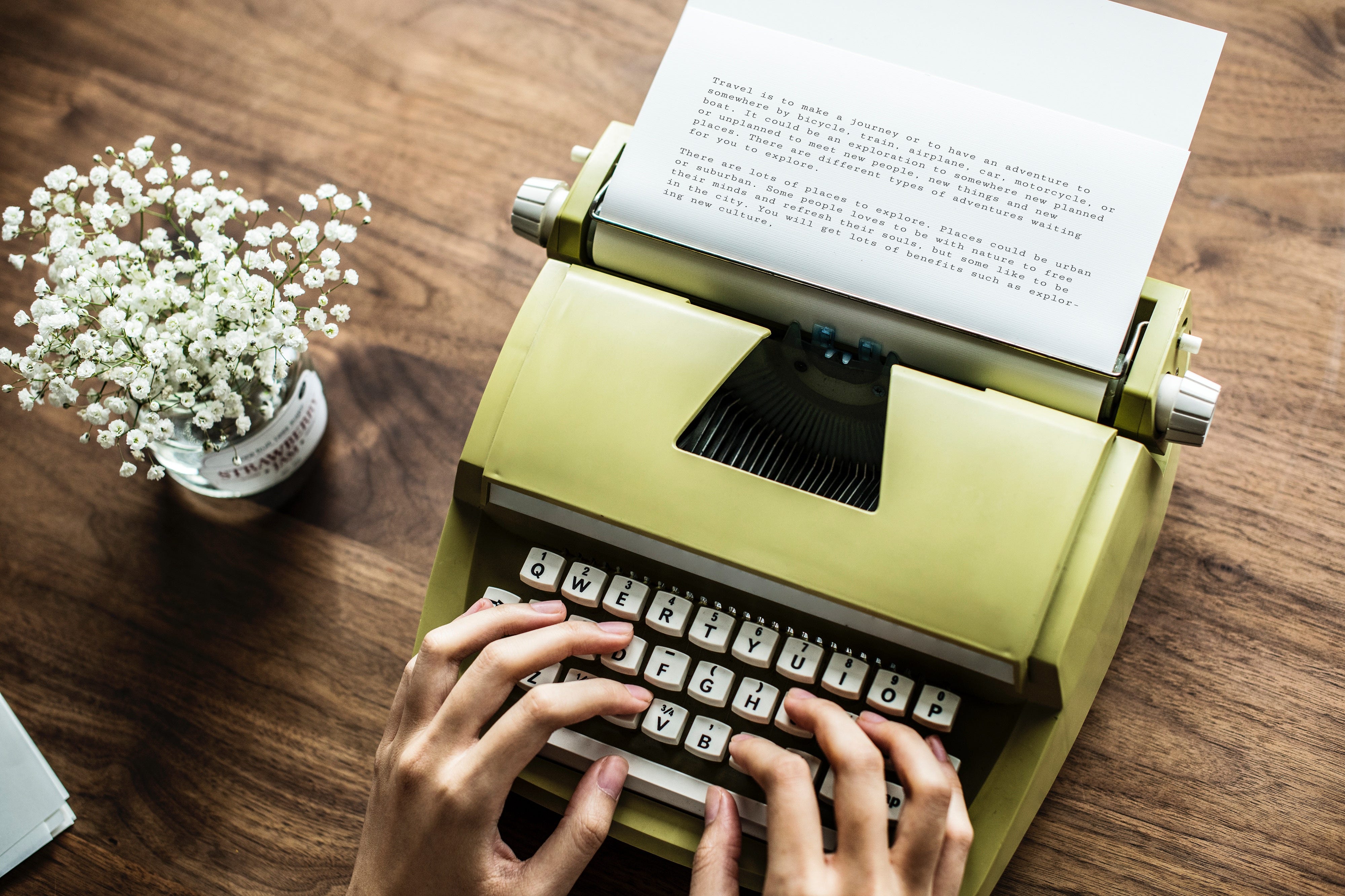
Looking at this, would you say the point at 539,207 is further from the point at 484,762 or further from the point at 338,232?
the point at 484,762

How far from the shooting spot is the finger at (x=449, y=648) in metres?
0.81

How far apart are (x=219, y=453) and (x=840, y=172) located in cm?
65

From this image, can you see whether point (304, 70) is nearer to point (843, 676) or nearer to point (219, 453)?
point (219, 453)

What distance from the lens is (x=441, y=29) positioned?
119cm

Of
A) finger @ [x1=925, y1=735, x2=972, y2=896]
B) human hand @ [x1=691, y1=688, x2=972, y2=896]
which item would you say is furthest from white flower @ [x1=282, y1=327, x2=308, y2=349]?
finger @ [x1=925, y1=735, x2=972, y2=896]

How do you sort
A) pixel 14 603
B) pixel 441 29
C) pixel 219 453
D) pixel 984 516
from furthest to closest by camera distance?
pixel 441 29
pixel 14 603
pixel 219 453
pixel 984 516

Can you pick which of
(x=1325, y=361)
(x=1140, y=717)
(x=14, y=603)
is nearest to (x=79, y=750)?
(x=14, y=603)

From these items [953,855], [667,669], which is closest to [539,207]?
[667,669]

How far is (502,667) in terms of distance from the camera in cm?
79

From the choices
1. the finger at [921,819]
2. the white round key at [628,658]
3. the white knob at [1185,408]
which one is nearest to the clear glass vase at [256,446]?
the white round key at [628,658]

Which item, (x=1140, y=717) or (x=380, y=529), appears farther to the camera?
(x=380, y=529)

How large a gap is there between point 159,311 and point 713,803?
635mm

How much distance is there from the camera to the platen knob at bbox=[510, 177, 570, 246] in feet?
2.86

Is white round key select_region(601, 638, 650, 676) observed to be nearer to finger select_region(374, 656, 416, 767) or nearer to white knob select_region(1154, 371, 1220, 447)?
finger select_region(374, 656, 416, 767)
